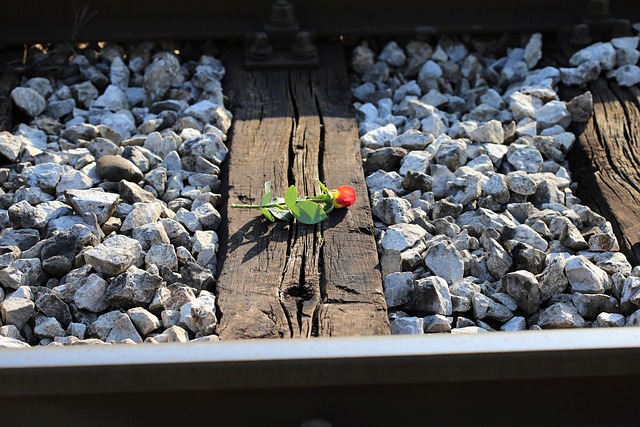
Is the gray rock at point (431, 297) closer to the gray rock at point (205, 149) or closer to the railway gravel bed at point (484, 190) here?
the railway gravel bed at point (484, 190)

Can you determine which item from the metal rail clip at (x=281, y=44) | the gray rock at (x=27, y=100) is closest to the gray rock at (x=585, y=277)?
the metal rail clip at (x=281, y=44)

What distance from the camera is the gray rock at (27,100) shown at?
4.22 metres

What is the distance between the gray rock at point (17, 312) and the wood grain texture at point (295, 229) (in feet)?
1.82

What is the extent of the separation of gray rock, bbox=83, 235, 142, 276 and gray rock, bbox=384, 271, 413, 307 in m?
0.80

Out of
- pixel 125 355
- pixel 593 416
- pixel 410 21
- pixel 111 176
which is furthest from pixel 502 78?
pixel 125 355

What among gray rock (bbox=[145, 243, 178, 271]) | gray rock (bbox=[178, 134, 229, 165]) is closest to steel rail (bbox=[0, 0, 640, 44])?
gray rock (bbox=[178, 134, 229, 165])

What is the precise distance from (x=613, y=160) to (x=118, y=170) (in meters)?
1.87

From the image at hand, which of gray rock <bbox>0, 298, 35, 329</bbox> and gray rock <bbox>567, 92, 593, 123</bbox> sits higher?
gray rock <bbox>567, 92, 593, 123</bbox>

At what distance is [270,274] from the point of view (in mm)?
3096

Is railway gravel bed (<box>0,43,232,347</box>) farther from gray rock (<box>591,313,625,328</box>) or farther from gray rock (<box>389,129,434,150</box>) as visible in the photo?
gray rock (<box>591,313,625,328</box>)

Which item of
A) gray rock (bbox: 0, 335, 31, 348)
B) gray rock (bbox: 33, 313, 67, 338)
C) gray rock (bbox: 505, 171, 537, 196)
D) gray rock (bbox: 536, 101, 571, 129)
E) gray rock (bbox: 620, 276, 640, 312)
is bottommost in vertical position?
gray rock (bbox: 0, 335, 31, 348)

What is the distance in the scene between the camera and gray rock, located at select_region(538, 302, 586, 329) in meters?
2.98

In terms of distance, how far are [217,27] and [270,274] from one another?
6.48ft

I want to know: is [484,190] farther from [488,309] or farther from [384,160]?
[488,309]
